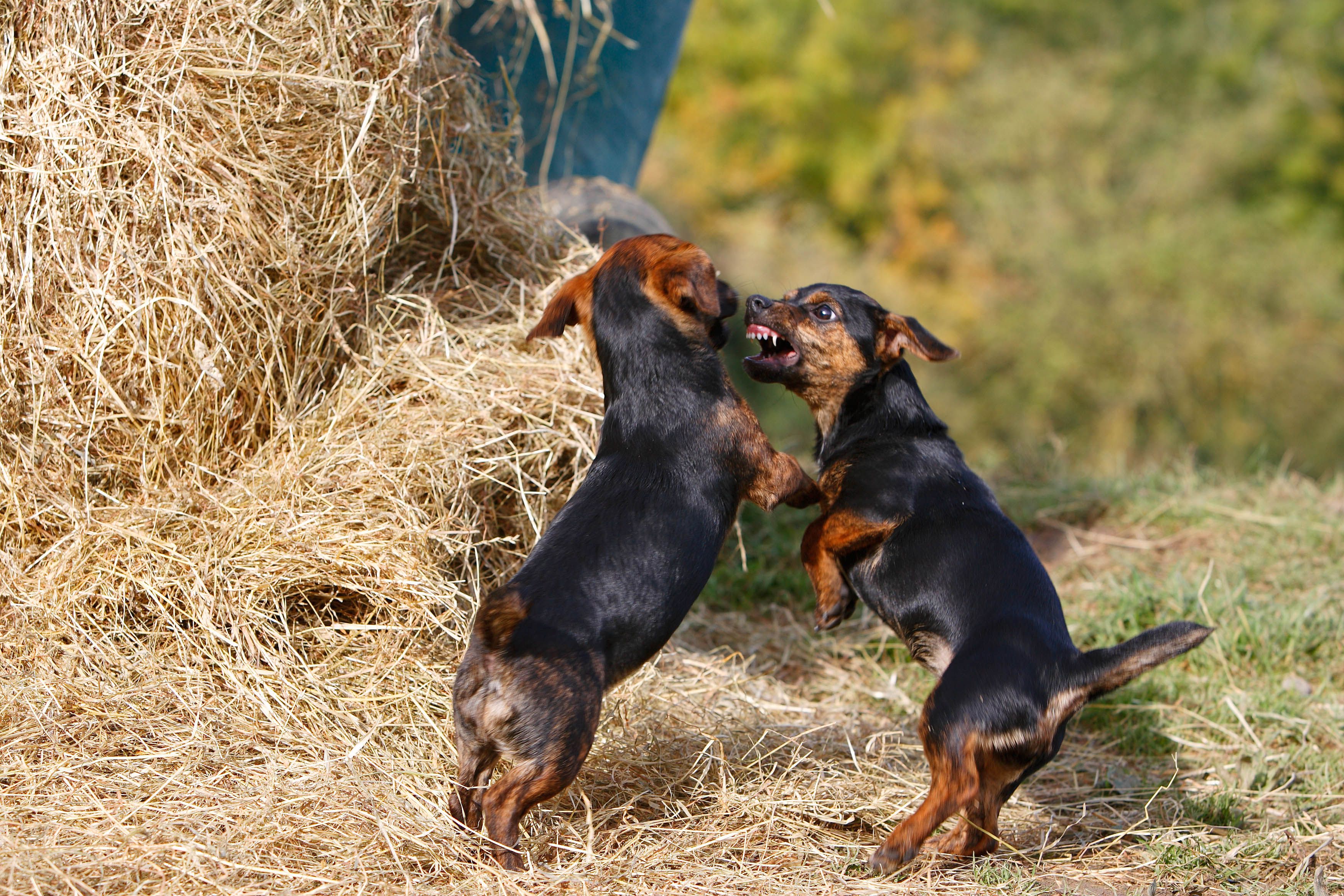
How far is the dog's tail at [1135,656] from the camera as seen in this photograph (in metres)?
3.47

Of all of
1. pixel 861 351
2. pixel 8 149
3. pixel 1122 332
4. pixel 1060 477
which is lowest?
pixel 1122 332

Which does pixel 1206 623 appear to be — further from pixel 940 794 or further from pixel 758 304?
pixel 758 304

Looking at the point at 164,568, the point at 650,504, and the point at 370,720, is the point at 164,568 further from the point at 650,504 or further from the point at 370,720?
the point at 650,504

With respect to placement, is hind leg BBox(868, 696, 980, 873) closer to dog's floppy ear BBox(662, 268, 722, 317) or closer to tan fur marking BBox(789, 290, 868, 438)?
tan fur marking BBox(789, 290, 868, 438)

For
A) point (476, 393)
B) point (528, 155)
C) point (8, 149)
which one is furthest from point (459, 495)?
point (528, 155)

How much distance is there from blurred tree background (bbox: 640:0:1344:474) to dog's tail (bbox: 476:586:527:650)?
12.3 m

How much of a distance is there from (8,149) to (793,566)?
14.0 ft

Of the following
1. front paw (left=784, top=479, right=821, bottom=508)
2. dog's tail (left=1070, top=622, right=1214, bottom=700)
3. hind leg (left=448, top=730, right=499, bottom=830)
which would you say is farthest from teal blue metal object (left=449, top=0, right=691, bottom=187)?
dog's tail (left=1070, top=622, right=1214, bottom=700)

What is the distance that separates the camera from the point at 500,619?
3.44m

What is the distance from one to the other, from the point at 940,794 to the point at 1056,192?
58.5 feet

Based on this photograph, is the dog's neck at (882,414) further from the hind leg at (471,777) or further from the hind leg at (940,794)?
the hind leg at (471,777)

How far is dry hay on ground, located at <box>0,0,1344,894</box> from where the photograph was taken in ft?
Result: 12.4

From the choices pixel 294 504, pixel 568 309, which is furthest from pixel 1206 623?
pixel 294 504

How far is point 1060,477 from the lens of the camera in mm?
7340
